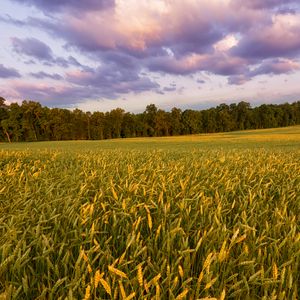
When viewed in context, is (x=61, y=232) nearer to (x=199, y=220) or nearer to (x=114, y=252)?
(x=114, y=252)

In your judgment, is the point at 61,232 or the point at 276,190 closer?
the point at 61,232

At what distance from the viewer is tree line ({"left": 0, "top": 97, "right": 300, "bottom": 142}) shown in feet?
330

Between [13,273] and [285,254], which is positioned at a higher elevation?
[13,273]

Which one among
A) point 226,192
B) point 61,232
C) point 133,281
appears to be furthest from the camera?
point 226,192

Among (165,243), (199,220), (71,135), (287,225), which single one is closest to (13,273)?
(165,243)

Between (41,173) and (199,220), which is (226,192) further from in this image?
(41,173)

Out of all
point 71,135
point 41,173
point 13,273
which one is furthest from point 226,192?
point 71,135

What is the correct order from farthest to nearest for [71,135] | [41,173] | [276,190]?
[71,135], [41,173], [276,190]

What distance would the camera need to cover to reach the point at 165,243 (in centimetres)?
201

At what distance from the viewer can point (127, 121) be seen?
406 ft

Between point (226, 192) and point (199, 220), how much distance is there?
3.77 feet

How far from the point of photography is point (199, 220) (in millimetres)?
2801

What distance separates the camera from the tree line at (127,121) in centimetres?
10050

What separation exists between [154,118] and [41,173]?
390 feet
